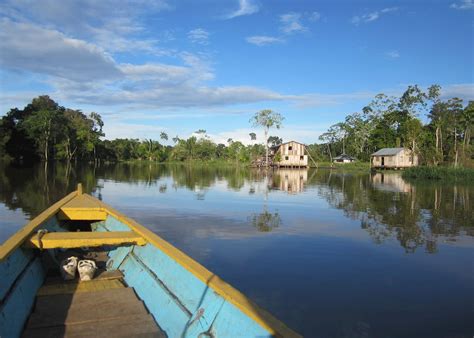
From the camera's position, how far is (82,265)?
490cm

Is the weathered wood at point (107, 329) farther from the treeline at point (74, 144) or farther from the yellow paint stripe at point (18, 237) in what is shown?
the treeline at point (74, 144)

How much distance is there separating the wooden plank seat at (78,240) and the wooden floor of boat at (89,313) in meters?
0.47

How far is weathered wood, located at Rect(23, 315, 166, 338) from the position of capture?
3336 millimetres

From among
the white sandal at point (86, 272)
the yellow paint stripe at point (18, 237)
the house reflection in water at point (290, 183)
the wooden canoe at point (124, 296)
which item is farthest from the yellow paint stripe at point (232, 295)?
the house reflection in water at point (290, 183)

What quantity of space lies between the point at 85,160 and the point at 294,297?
249ft

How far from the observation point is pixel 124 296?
4195 mm

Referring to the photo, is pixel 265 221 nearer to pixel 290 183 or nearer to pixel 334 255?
pixel 334 255

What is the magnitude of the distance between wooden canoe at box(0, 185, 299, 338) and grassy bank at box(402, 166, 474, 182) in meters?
36.1

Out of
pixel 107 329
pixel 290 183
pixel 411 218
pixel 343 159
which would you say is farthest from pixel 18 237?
pixel 343 159

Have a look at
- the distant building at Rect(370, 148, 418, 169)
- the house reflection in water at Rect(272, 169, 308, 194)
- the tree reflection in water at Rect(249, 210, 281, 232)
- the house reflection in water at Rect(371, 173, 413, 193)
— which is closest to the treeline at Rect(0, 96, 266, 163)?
the distant building at Rect(370, 148, 418, 169)

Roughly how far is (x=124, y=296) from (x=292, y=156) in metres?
61.2

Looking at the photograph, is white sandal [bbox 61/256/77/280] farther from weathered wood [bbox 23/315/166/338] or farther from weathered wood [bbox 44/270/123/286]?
weathered wood [bbox 23/315/166/338]

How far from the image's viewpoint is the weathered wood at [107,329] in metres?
3.34

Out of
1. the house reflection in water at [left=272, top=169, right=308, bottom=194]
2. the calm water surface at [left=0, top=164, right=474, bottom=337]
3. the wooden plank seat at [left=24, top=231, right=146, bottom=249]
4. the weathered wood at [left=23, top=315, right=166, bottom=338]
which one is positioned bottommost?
the calm water surface at [left=0, top=164, right=474, bottom=337]
